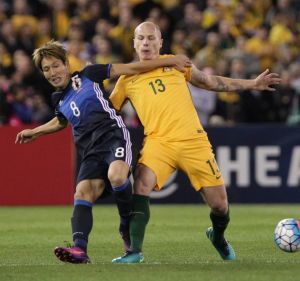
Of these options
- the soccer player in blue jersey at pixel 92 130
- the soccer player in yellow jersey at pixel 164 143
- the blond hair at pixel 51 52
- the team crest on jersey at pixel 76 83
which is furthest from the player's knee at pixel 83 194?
the blond hair at pixel 51 52

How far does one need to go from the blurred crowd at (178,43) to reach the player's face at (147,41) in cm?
814

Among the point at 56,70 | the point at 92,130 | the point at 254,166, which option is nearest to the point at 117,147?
the point at 92,130

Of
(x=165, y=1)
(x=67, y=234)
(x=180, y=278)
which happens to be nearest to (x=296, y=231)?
(x=180, y=278)

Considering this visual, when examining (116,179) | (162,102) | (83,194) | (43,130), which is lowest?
(83,194)

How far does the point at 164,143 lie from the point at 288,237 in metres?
1.35

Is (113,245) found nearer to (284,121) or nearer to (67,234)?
(67,234)

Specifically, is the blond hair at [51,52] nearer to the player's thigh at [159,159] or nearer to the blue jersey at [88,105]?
the blue jersey at [88,105]

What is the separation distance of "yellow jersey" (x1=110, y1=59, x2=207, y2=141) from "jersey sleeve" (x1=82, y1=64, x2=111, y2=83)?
26 cm

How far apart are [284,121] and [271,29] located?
2.73 metres

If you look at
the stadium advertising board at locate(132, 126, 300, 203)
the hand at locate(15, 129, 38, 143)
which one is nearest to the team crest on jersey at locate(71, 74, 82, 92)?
the hand at locate(15, 129, 38, 143)

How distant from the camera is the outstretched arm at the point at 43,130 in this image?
30.1 ft

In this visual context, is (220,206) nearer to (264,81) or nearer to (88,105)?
(264,81)

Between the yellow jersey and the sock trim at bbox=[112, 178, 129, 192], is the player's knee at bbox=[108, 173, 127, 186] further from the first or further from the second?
the yellow jersey

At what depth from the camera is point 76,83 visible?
8844 mm
